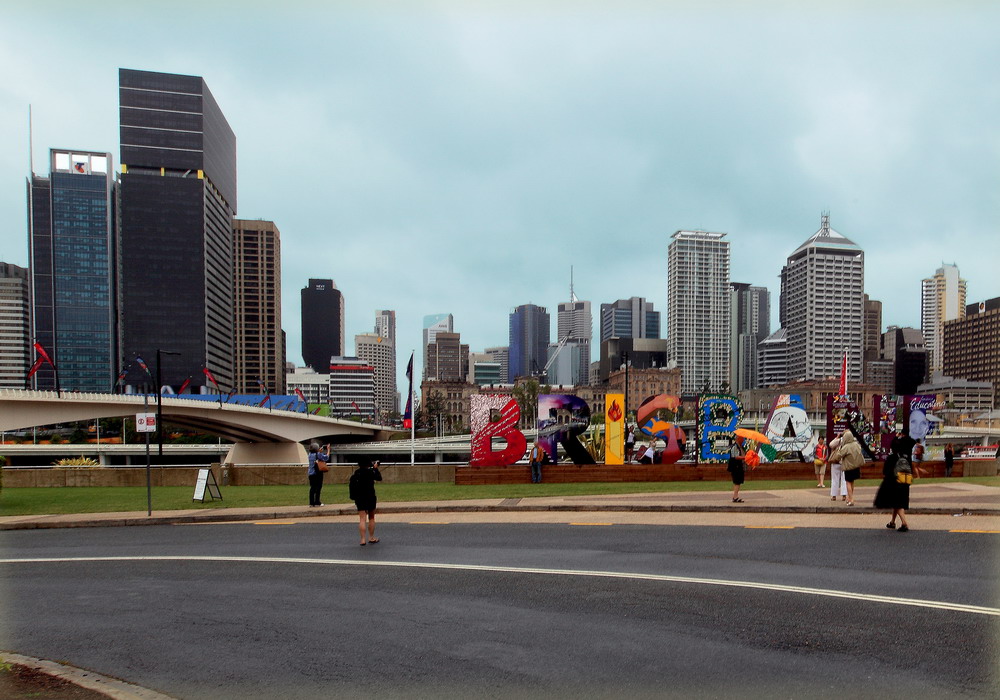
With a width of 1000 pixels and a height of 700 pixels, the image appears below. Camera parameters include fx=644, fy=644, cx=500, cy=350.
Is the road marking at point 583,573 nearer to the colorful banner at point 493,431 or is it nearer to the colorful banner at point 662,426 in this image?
the colorful banner at point 493,431

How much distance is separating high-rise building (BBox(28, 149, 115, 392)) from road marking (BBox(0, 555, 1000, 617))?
17812 centimetres

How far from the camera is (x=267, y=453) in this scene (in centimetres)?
7700

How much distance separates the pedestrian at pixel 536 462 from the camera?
78.1 feet

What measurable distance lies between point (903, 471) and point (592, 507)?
6.98 meters

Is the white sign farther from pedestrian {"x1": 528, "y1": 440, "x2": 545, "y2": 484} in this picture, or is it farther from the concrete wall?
pedestrian {"x1": 528, "y1": 440, "x2": 545, "y2": 484}

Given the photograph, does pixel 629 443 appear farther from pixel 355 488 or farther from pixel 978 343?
pixel 355 488

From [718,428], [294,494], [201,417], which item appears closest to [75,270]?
[201,417]

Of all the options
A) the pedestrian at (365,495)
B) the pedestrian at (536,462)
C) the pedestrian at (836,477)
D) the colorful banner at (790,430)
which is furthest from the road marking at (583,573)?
the colorful banner at (790,430)

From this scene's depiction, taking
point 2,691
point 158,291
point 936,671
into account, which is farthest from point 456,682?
point 158,291

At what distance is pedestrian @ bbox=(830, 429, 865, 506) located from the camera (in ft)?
48.4

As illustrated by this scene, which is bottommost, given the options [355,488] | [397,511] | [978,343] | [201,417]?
[201,417]

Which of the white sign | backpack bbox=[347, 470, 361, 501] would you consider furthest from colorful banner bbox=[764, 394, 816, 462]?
the white sign

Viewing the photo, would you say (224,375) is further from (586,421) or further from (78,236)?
(586,421)

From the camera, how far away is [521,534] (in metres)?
13.2
